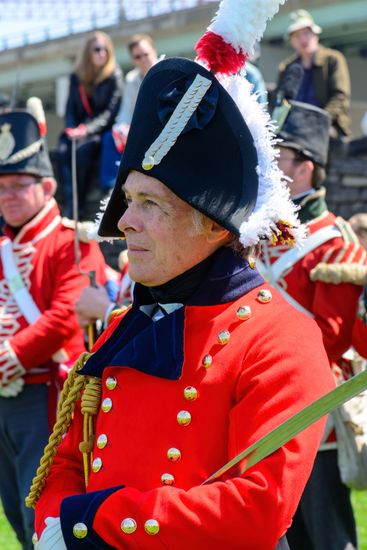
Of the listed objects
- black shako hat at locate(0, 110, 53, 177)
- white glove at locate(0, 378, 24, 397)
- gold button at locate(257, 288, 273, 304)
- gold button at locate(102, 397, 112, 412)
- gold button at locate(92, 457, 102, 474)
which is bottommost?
white glove at locate(0, 378, 24, 397)

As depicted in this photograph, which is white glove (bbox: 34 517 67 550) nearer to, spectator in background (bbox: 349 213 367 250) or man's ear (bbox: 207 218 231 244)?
man's ear (bbox: 207 218 231 244)

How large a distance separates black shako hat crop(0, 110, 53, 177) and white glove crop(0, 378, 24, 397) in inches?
40.9

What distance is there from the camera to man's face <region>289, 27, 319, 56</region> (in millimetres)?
8906

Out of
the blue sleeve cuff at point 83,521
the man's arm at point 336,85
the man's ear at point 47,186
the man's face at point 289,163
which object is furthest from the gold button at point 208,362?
the man's arm at point 336,85

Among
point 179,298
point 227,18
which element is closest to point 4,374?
point 179,298

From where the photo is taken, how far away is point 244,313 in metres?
2.65

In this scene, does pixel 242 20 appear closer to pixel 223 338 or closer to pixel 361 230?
pixel 223 338

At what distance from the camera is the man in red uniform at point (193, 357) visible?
2396 millimetres

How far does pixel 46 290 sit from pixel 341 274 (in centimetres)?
153

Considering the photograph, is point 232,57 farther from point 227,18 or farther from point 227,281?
point 227,281

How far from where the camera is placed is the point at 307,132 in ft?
16.1

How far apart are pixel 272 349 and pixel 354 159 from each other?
708 centimetres

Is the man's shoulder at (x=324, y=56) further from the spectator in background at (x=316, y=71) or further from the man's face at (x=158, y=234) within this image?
the man's face at (x=158, y=234)

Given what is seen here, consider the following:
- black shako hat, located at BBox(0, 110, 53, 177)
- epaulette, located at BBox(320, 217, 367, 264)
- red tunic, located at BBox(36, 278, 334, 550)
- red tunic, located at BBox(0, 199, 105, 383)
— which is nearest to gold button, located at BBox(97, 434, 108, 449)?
red tunic, located at BBox(36, 278, 334, 550)
